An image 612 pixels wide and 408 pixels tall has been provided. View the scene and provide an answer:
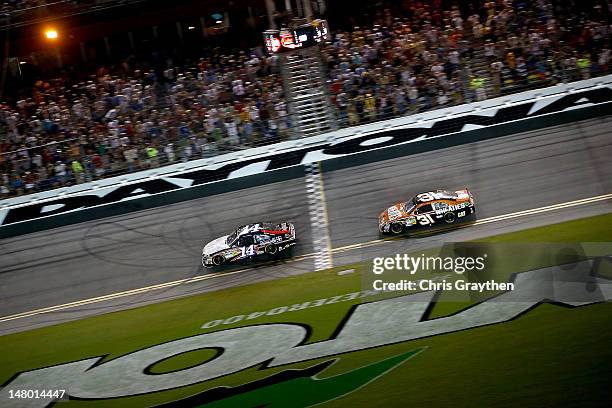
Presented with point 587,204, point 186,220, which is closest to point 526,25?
point 587,204

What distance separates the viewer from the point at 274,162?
25094 millimetres

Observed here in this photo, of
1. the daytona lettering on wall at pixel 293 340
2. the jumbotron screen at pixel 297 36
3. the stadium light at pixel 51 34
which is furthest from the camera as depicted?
the stadium light at pixel 51 34

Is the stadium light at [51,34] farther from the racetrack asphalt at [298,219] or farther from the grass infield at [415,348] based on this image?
the grass infield at [415,348]

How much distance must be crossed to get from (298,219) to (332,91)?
6062mm

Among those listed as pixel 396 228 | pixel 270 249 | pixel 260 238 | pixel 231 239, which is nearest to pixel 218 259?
pixel 231 239

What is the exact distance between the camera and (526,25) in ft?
82.8

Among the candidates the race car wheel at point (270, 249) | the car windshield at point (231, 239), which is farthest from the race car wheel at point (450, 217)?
the car windshield at point (231, 239)

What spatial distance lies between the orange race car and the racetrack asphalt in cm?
47

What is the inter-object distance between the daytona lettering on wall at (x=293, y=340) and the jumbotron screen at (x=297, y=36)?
11590 mm

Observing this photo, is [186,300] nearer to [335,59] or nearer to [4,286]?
[4,286]

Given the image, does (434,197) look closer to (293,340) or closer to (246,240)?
(246,240)

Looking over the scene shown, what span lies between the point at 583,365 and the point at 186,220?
Answer: 1506 cm

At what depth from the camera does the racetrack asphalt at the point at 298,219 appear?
19391mm

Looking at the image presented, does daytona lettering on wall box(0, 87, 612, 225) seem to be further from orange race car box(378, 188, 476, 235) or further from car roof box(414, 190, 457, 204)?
orange race car box(378, 188, 476, 235)
